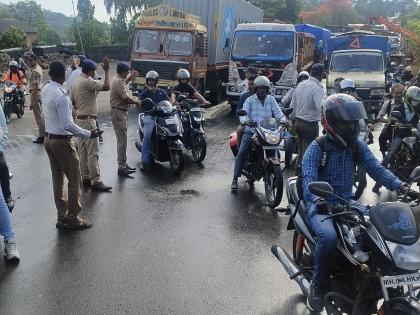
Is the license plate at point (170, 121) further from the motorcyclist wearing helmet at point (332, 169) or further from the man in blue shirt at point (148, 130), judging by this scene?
the motorcyclist wearing helmet at point (332, 169)

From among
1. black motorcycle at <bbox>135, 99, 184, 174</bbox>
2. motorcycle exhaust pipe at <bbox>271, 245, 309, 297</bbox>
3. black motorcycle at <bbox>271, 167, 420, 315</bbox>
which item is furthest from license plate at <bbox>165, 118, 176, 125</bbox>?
black motorcycle at <bbox>271, 167, 420, 315</bbox>

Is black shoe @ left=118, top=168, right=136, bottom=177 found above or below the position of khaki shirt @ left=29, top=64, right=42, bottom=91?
below

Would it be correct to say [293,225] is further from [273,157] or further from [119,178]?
[119,178]

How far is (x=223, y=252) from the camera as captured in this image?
5.54 meters

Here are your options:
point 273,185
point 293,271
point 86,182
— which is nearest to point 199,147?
point 86,182

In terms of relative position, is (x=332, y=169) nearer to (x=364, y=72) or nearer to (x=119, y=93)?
(x=119, y=93)

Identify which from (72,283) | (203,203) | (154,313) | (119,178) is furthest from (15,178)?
(154,313)

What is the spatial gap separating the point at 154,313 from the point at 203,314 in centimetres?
40

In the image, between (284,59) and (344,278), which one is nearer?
(344,278)

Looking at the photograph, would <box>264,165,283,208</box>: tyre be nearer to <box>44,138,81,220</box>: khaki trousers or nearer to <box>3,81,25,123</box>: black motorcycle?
<box>44,138,81,220</box>: khaki trousers

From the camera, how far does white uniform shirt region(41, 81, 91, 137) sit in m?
5.67

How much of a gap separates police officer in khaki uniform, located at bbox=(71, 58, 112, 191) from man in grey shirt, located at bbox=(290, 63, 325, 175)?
2.81m

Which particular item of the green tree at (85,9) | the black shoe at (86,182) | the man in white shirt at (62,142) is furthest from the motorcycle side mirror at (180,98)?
the green tree at (85,9)

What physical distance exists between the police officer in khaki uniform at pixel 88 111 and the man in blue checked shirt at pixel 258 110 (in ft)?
6.74
